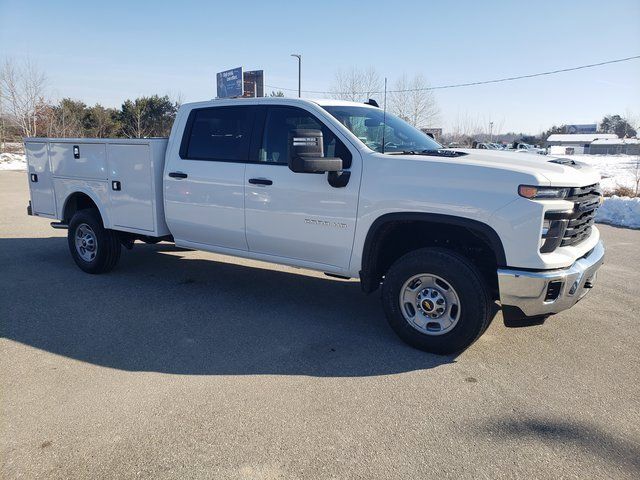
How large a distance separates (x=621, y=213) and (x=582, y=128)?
408ft

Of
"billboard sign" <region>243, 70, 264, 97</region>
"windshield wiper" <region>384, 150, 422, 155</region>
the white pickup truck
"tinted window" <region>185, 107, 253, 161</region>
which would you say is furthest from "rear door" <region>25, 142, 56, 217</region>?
"billboard sign" <region>243, 70, 264, 97</region>

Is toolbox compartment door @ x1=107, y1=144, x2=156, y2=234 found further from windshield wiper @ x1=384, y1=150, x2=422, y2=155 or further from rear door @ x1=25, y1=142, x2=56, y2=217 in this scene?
windshield wiper @ x1=384, y1=150, x2=422, y2=155

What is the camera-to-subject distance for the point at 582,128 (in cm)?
11925

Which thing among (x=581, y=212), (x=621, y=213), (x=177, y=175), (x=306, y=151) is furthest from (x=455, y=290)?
(x=621, y=213)

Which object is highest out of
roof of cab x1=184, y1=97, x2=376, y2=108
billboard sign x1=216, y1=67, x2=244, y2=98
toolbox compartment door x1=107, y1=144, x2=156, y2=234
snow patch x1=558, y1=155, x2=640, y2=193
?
billboard sign x1=216, y1=67, x2=244, y2=98

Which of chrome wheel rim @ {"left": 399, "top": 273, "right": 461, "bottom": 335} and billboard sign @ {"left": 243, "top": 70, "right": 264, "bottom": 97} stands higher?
billboard sign @ {"left": 243, "top": 70, "right": 264, "bottom": 97}

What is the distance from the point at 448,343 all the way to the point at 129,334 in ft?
9.27

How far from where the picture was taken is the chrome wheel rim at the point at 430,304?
399 cm

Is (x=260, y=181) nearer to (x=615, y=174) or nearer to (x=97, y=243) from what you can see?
(x=97, y=243)

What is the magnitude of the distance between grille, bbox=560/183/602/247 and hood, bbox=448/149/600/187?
0.06m

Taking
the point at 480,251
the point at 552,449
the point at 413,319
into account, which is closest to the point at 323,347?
the point at 413,319

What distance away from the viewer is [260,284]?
6.12 metres

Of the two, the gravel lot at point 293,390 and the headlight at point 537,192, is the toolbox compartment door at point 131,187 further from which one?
the headlight at point 537,192

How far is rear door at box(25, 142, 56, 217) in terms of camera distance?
6753mm
